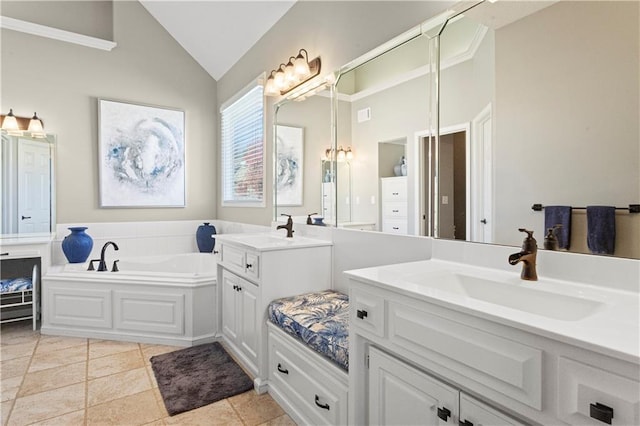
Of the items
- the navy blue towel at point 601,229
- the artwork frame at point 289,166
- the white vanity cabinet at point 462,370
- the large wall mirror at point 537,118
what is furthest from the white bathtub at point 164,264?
the navy blue towel at point 601,229

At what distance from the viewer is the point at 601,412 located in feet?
2.30

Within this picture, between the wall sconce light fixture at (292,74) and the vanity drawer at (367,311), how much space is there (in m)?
1.81

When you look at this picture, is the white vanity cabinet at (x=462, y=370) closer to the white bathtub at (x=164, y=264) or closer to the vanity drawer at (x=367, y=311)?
the vanity drawer at (x=367, y=311)

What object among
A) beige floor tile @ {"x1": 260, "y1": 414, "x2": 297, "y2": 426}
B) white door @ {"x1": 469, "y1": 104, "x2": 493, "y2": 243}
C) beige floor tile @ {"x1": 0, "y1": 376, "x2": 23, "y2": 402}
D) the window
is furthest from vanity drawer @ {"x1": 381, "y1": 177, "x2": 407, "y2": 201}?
beige floor tile @ {"x1": 0, "y1": 376, "x2": 23, "y2": 402}

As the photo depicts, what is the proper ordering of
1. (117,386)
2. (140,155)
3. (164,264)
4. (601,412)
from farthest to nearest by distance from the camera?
(140,155), (164,264), (117,386), (601,412)

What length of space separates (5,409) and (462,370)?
2.45m

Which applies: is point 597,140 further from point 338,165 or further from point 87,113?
point 87,113

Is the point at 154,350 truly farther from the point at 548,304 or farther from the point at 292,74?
the point at 548,304

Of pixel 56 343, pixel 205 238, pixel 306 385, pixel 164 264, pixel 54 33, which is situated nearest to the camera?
pixel 306 385

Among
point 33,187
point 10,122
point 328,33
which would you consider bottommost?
point 33,187

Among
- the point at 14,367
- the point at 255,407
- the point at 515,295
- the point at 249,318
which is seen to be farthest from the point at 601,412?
the point at 14,367

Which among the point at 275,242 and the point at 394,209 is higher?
the point at 394,209

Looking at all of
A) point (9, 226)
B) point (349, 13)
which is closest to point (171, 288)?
point (9, 226)

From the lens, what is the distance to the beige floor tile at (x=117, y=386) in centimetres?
207
